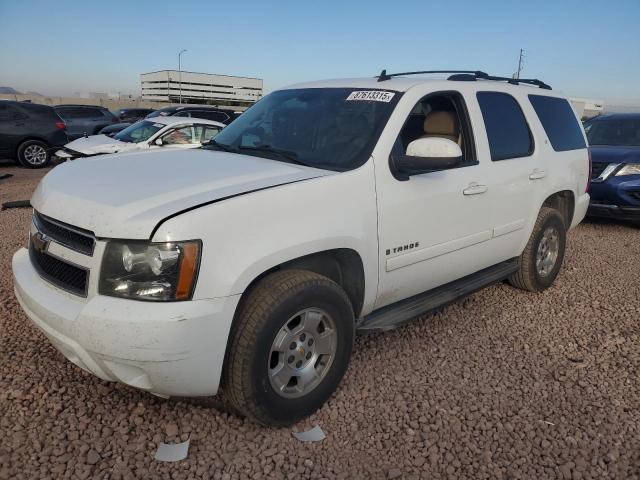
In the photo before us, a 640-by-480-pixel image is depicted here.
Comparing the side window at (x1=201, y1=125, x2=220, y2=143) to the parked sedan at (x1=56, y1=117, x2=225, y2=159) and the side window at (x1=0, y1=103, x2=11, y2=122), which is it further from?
the side window at (x1=0, y1=103, x2=11, y2=122)

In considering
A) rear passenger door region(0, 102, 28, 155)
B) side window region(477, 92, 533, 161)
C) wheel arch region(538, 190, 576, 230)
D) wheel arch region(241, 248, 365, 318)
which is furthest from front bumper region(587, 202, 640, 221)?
rear passenger door region(0, 102, 28, 155)

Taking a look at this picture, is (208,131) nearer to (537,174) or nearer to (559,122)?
(559,122)

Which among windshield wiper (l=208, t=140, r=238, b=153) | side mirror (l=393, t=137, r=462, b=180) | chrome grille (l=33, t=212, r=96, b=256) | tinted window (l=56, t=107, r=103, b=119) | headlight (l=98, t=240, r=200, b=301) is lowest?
headlight (l=98, t=240, r=200, b=301)

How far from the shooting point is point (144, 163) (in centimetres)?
306

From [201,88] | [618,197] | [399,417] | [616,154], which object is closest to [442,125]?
[399,417]

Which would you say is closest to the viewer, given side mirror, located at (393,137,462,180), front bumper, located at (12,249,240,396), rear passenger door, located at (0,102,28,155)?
front bumper, located at (12,249,240,396)

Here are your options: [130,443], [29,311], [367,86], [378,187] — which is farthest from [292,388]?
[367,86]

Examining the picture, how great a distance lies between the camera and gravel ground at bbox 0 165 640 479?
2449mm

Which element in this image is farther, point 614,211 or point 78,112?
point 78,112

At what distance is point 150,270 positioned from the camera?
7.25ft

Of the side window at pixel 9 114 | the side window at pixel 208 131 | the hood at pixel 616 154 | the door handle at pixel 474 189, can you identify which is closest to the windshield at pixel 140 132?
the side window at pixel 208 131

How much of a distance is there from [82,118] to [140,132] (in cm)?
1172

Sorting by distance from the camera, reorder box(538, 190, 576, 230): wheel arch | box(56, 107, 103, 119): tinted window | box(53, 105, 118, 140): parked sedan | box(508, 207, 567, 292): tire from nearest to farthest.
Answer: box(508, 207, 567, 292): tire → box(538, 190, 576, 230): wheel arch → box(53, 105, 118, 140): parked sedan → box(56, 107, 103, 119): tinted window

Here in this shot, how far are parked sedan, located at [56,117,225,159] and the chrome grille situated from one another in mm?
7510
